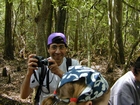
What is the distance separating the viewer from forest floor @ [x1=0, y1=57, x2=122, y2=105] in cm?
718

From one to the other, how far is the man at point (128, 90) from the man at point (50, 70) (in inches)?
21.7

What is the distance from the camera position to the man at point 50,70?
8.28 ft

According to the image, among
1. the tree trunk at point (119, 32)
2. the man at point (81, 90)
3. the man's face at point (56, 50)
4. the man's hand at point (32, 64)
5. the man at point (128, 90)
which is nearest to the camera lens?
the man at point (81, 90)

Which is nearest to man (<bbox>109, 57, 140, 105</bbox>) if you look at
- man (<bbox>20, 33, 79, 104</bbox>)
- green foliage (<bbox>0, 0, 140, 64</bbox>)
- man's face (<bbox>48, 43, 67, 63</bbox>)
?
man (<bbox>20, 33, 79, 104</bbox>)

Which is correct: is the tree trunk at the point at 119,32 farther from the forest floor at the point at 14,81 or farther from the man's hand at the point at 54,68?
the man's hand at the point at 54,68

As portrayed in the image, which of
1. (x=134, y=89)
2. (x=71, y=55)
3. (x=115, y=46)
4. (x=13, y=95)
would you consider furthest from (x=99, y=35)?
(x=134, y=89)

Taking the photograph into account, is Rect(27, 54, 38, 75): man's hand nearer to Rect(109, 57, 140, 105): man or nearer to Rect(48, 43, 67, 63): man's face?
Rect(48, 43, 67, 63): man's face

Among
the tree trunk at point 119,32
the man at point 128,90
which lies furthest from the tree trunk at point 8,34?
the man at point 128,90

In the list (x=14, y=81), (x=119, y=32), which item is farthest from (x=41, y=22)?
(x=119, y=32)

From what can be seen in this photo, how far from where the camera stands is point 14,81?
10180mm

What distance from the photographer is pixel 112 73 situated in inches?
437

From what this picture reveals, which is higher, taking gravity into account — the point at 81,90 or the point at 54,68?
the point at 81,90

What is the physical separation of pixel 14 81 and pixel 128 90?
26.6ft

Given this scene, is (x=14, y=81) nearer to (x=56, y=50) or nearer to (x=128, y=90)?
(x=56, y=50)
